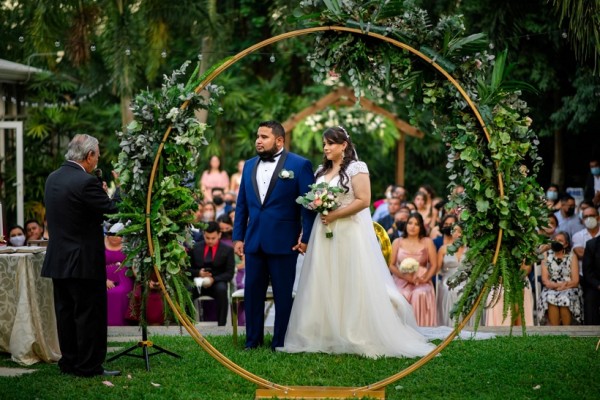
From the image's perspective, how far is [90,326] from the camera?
845cm

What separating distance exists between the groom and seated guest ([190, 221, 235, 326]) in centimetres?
309

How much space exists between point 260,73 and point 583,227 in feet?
47.7

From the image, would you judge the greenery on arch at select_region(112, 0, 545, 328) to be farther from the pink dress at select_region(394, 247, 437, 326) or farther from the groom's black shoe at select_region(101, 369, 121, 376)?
the pink dress at select_region(394, 247, 437, 326)

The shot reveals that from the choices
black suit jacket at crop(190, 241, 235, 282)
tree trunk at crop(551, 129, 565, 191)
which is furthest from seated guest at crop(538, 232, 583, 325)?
tree trunk at crop(551, 129, 565, 191)

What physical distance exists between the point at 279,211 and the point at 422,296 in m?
3.45

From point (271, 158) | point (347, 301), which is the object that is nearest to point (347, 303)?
point (347, 301)

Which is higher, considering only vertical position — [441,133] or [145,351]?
[441,133]

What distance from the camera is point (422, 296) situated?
12.4 meters

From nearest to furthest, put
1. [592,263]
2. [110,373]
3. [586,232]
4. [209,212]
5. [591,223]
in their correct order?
[110,373]
[592,263]
[591,223]
[586,232]
[209,212]

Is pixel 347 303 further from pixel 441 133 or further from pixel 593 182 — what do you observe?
pixel 593 182

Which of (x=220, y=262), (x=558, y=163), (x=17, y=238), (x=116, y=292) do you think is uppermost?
(x=558, y=163)

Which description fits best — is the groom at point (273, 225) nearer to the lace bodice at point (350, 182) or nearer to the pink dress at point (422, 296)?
the lace bodice at point (350, 182)

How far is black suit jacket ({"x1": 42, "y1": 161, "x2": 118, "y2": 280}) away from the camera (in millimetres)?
8336

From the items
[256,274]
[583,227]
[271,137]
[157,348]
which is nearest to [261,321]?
[256,274]
